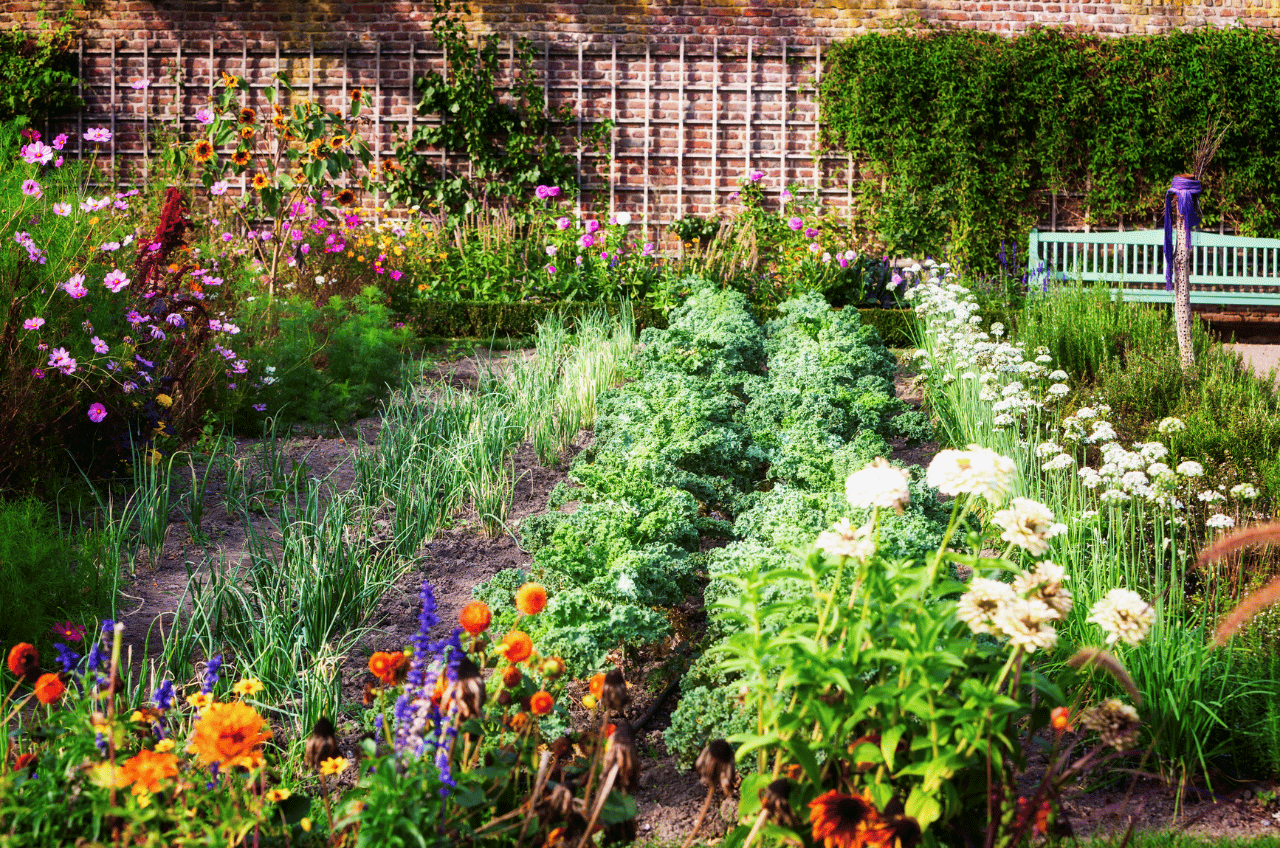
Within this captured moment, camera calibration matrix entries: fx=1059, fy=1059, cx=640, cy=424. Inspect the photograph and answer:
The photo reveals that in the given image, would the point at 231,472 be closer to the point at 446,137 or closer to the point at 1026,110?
the point at 446,137

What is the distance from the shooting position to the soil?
1.94 m

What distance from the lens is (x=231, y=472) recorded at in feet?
10.9

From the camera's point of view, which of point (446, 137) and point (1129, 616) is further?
point (446, 137)

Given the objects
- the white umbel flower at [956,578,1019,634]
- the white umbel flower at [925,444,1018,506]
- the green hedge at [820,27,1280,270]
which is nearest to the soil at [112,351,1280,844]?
the white umbel flower at [956,578,1019,634]

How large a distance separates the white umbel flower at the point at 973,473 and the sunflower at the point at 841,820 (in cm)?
44

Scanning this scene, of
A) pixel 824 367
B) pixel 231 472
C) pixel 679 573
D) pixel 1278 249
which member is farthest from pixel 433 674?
pixel 1278 249

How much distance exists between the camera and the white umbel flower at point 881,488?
57.2 inches

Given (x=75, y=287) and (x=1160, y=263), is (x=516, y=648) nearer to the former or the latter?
(x=75, y=287)

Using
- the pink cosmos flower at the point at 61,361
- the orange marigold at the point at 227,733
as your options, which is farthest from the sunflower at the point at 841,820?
the pink cosmos flower at the point at 61,361

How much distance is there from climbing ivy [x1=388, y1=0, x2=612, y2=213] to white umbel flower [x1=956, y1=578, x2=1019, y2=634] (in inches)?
307

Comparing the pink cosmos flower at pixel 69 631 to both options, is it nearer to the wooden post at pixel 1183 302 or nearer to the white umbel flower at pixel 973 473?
the white umbel flower at pixel 973 473

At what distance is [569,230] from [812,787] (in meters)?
6.83

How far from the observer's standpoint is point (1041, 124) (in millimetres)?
8547

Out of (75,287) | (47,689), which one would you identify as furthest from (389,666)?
(75,287)
